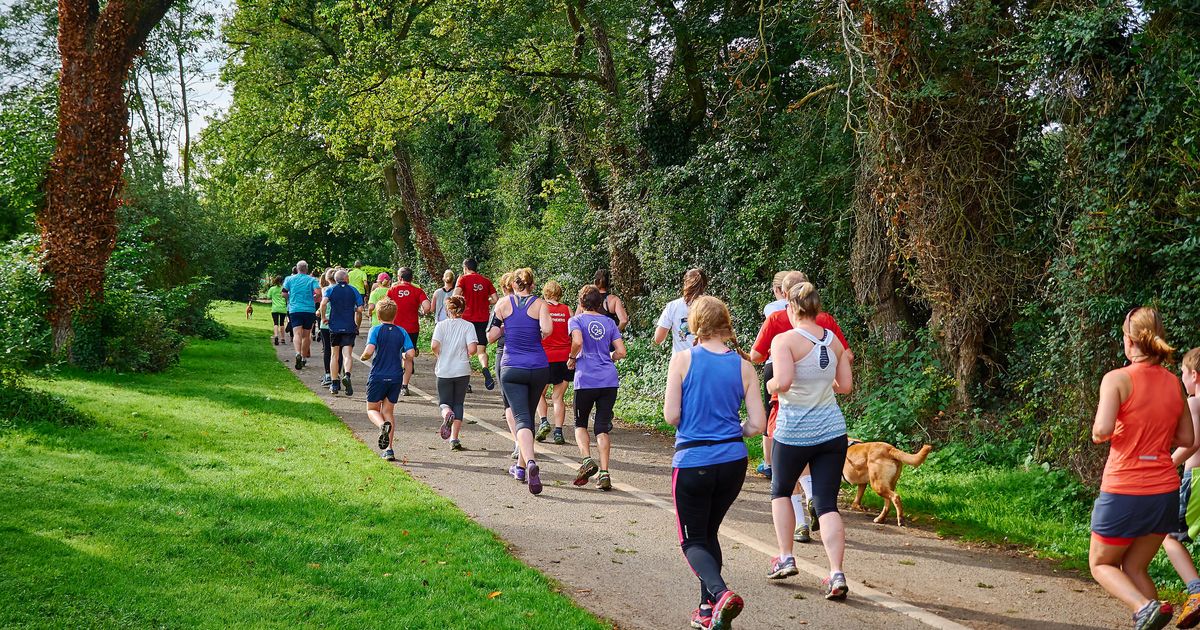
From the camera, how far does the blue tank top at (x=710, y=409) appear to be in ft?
17.2

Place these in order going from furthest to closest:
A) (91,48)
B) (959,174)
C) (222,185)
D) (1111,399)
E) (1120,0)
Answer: (222,185), (91,48), (959,174), (1120,0), (1111,399)

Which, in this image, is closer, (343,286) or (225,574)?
(225,574)

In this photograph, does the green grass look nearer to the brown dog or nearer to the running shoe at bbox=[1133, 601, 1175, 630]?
the running shoe at bbox=[1133, 601, 1175, 630]

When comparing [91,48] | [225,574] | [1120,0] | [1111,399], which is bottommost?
[225,574]

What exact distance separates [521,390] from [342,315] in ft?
23.0

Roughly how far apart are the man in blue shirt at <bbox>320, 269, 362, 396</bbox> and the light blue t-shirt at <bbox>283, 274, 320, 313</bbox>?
2353 millimetres

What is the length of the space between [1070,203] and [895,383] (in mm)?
3273

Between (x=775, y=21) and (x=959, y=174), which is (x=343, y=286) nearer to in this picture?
(x=775, y=21)

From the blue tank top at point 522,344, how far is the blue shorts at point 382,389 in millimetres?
1963

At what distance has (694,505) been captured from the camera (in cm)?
530

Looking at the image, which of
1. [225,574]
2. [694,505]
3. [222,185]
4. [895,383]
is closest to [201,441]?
[225,574]

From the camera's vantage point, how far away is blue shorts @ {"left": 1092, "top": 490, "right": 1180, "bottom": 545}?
5.03 meters

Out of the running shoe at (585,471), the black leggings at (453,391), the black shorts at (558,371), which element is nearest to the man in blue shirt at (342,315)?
the black leggings at (453,391)

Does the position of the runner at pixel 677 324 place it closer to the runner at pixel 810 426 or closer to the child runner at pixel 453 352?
the child runner at pixel 453 352
